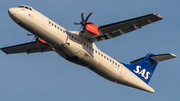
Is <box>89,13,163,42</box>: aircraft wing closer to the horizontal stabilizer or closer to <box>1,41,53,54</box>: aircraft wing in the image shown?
the horizontal stabilizer

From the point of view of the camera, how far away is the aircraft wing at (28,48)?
24992mm

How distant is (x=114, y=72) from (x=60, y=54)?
493cm

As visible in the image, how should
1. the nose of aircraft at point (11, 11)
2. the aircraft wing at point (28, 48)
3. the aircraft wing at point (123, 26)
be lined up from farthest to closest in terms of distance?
the aircraft wing at point (28, 48)
the aircraft wing at point (123, 26)
the nose of aircraft at point (11, 11)

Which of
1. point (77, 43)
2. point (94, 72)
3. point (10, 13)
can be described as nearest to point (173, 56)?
point (94, 72)

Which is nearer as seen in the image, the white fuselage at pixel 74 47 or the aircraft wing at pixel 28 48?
the white fuselage at pixel 74 47

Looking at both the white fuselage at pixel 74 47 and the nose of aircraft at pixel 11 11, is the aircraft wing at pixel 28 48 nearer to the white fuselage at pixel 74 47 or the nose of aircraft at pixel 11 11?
the white fuselage at pixel 74 47

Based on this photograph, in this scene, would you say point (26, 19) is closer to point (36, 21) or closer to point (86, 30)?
point (36, 21)

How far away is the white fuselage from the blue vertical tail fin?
2.48ft

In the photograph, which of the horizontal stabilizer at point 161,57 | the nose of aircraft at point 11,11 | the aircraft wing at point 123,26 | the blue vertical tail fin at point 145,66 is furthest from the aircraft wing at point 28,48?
the horizontal stabilizer at point 161,57

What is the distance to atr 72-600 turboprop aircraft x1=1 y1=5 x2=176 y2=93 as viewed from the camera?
65.9ft

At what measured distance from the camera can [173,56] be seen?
2359 centimetres

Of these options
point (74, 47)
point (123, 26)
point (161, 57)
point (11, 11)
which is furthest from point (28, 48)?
point (161, 57)

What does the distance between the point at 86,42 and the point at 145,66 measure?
737 cm

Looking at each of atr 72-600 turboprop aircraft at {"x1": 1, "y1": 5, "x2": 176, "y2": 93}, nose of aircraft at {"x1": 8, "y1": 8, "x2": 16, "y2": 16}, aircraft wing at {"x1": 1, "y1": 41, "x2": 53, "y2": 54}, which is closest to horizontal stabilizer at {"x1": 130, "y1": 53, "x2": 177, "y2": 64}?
atr 72-600 turboprop aircraft at {"x1": 1, "y1": 5, "x2": 176, "y2": 93}
